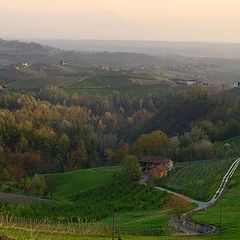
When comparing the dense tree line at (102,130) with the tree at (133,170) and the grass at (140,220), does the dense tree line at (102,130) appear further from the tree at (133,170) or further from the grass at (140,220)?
the grass at (140,220)

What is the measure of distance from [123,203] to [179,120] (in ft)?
306

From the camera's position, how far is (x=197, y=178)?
78.4 m

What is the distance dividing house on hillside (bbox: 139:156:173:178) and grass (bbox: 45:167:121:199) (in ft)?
16.6

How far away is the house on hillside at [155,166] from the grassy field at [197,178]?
1011mm

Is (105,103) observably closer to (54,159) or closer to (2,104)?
(2,104)


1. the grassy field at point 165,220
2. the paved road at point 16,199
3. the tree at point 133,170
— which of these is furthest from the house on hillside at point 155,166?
the paved road at point 16,199

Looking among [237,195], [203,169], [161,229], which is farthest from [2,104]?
[161,229]

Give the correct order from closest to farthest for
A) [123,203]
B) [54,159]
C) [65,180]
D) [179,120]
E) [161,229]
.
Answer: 1. [161,229]
2. [123,203]
3. [65,180]
4. [54,159]
5. [179,120]

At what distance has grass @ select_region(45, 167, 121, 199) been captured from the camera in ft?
288

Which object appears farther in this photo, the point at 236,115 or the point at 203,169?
the point at 236,115

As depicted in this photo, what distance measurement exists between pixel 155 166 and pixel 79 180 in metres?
14.4

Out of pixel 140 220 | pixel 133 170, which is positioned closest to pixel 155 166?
pixel 133 170

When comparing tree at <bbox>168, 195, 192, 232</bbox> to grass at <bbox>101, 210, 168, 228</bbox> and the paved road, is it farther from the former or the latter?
the paved road

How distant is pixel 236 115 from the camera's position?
452ft
